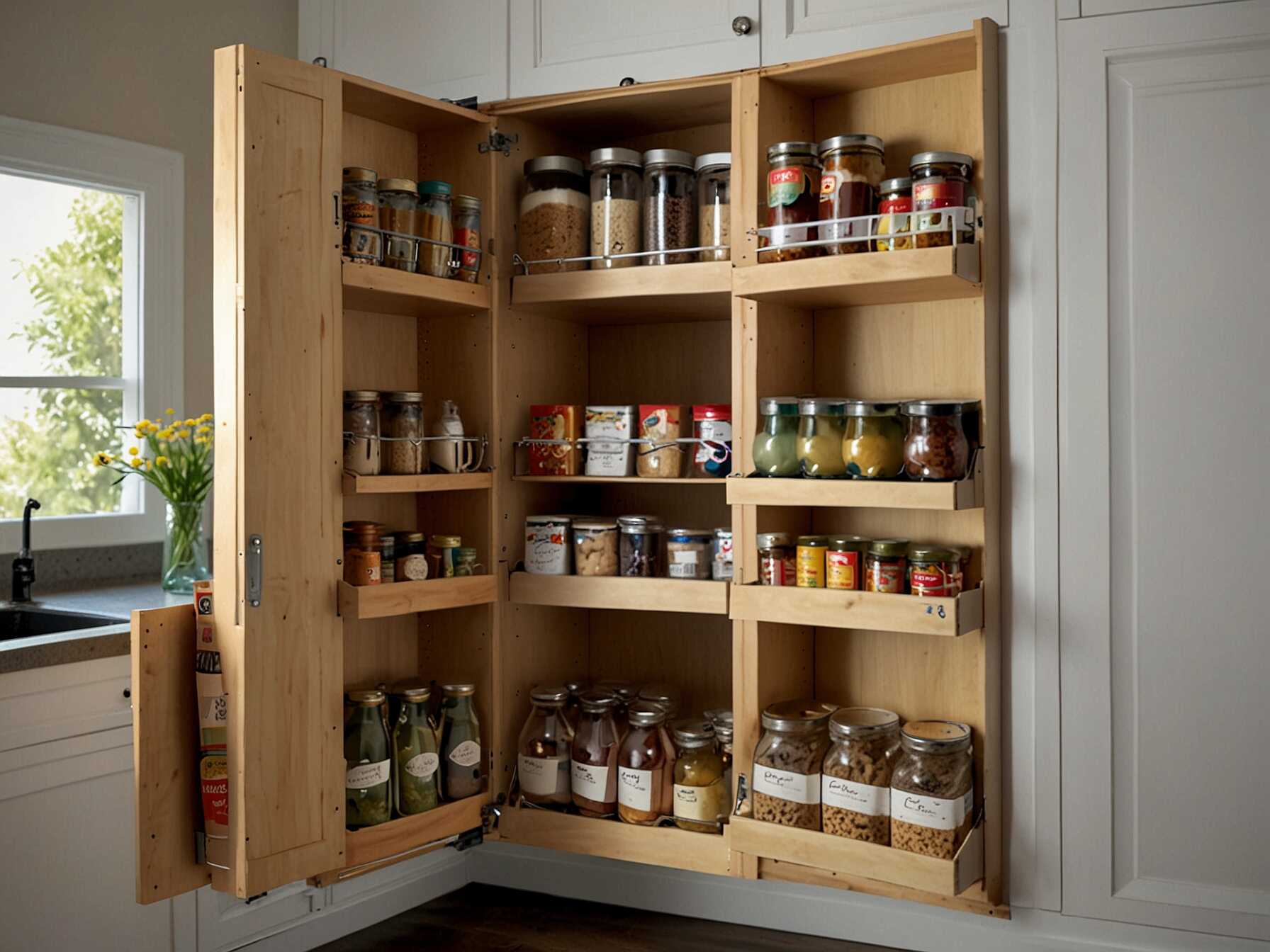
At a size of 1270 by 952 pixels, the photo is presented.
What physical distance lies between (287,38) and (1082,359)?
85.5 inches

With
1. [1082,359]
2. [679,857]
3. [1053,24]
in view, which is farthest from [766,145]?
[679,857]

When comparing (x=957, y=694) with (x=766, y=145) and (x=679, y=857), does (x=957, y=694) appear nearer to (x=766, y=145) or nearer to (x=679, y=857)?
(x=679, y=857)

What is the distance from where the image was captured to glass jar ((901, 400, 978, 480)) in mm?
2010

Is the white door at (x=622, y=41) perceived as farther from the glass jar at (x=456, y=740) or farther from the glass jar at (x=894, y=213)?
the glass jar at (x=456, y=740)

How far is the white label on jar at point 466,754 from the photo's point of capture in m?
2.33

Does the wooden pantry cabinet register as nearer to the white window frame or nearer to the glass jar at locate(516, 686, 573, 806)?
the glass jar at locate(516, 686, 573, 806)

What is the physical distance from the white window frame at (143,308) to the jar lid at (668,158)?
127 cm

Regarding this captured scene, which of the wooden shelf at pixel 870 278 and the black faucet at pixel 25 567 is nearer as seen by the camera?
the wooden shelf at pixel 870 278

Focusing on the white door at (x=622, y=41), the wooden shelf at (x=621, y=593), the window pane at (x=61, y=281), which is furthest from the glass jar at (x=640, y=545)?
the window pane at (x=61, y=281)

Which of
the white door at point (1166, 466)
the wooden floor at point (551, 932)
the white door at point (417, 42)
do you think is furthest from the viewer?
the white door at point (417, 42)

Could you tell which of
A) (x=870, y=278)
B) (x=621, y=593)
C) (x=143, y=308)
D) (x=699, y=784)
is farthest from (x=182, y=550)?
(x=870, y=278)

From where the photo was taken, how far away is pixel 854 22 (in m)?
2.26

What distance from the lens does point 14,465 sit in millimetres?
2719

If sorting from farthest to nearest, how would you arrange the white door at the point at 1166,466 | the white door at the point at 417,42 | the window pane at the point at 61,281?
the window pane at the point at 61,281 → the white door at the point at 417,42 → the white door at the point at 1166,466
